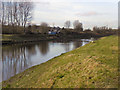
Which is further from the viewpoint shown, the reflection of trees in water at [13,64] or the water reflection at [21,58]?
the water reflection at [21,58]

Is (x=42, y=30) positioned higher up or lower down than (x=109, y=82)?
higher up

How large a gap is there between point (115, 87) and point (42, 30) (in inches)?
2107

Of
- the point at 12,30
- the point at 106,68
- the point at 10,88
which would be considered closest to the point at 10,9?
the point at 12,30

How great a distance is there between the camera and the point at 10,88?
7125mm

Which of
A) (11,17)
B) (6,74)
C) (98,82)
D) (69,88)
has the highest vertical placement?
(11,17)

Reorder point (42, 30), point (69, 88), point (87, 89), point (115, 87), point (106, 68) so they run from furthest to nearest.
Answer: point (42, 30) < point (106, 68) < point (69, 88) < point (87, 89) < point (115, 87)

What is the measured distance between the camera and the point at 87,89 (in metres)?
4.92

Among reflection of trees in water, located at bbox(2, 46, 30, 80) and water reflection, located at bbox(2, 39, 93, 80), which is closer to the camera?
reflection of trees in water, located at bbox(2, 46, 30, 80)

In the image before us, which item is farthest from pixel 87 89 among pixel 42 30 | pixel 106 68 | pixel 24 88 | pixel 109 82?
pixel 42 30

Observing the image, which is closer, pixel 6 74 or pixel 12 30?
pixel 6 74

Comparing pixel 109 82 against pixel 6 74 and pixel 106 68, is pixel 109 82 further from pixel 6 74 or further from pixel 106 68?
pixel 6 74

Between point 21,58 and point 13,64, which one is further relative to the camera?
point 21,58

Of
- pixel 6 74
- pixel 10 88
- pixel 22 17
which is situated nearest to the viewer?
pixel 10 88

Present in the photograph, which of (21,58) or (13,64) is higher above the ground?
(21,58)
